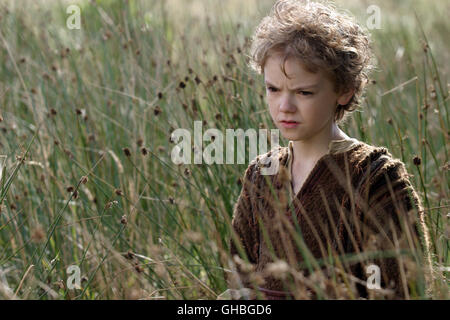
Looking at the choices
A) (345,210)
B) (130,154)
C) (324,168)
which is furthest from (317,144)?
(130,154)

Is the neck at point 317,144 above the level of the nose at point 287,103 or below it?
below

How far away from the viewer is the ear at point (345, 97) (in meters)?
1.61

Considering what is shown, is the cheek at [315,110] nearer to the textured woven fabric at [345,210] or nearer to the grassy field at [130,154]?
the textured woven fabric at [345,210]

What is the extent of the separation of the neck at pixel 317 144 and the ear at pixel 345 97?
51 mm

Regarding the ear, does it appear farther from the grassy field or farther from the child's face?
the grassy field

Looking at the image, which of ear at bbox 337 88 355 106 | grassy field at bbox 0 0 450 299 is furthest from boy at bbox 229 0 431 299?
grassy field at bbox 0 0 450 299

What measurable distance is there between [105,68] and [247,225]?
5.49 ft

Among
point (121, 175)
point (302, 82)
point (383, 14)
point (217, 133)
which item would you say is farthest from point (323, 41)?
point (383, 14)

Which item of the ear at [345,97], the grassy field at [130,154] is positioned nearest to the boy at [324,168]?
the ear at [345,97]

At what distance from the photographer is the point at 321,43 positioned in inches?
61.1

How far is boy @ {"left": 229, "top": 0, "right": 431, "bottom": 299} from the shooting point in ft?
4.80

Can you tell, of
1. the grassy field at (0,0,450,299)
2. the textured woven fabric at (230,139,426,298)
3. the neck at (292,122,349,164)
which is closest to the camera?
the textured woven fabric at (230,139,426,298)

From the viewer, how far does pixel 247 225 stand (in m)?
1.77
